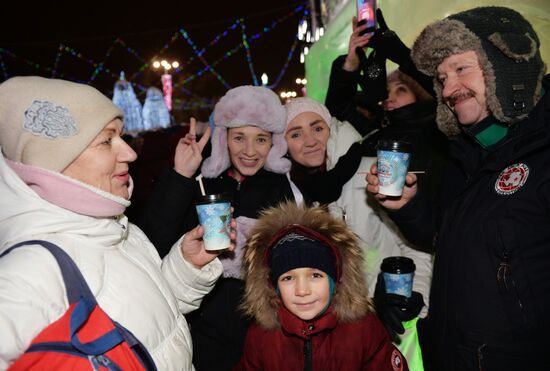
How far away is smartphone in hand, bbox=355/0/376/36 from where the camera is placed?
3.30 m

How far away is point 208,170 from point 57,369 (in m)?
1.81

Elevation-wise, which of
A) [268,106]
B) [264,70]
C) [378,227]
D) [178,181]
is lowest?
[378,227]

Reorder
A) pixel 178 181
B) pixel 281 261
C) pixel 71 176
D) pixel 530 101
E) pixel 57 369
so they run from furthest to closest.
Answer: pixel 178 181, pixel 281 261, pixel 530 101, pixel 71 176, pixel 57 369

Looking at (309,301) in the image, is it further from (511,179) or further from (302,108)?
(302,108)

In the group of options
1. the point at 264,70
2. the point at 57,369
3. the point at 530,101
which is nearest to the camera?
the point at 57,369

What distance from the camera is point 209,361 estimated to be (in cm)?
241

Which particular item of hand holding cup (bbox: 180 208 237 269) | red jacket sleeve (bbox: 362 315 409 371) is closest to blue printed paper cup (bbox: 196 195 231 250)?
hand holding cup (bbox: 180 208 237 269)

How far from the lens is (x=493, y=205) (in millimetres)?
1681

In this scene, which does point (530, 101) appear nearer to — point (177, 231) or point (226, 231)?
point (226, 231)

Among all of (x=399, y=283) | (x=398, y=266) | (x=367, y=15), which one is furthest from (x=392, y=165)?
(x=367, y=15)

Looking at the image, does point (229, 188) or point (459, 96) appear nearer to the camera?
point (459, 96)

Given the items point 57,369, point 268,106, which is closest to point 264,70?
point 268,106

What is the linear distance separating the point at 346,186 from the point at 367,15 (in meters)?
1.91

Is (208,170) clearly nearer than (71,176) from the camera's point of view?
No
